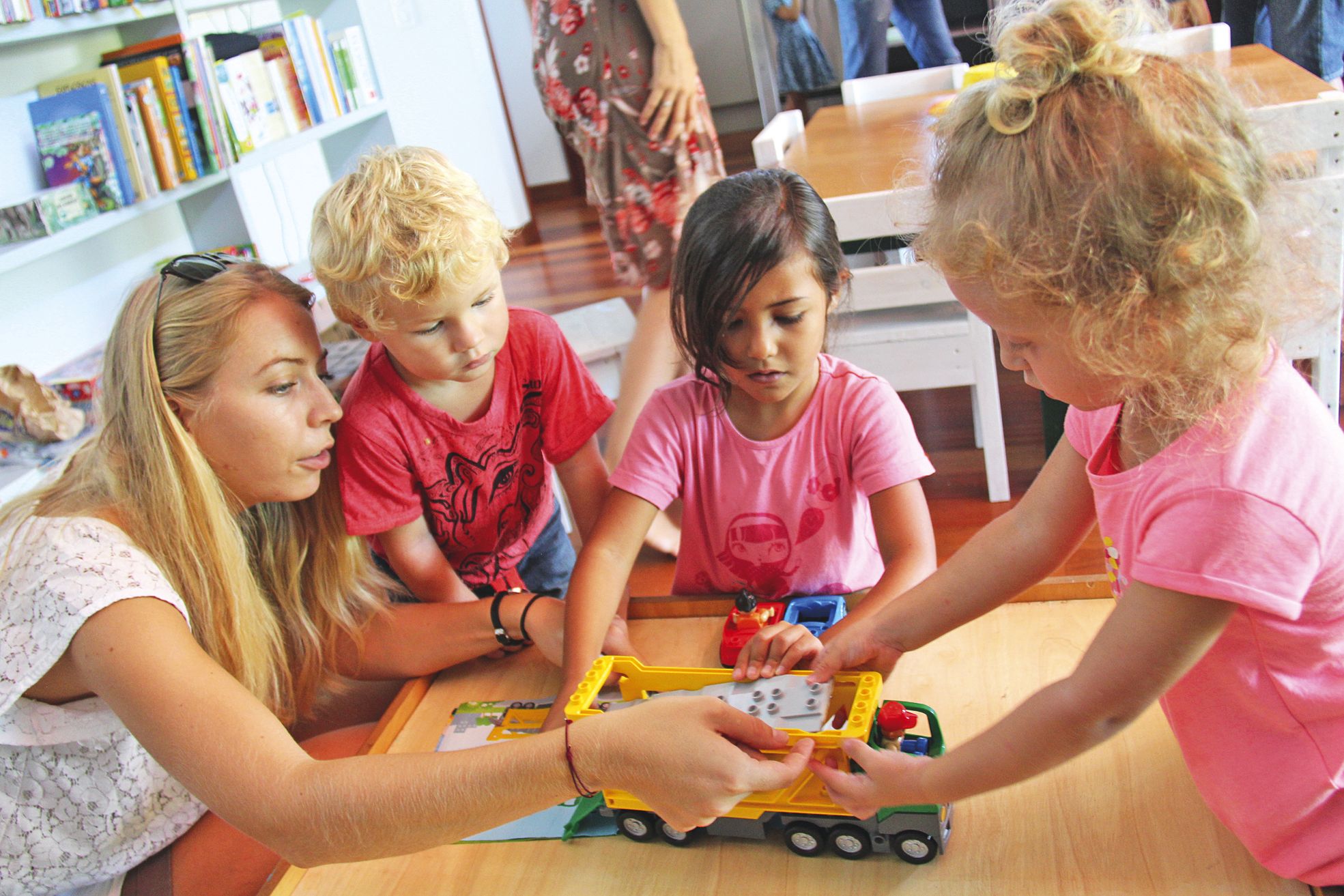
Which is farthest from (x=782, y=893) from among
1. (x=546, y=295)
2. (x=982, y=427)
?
(x=546, y=295)

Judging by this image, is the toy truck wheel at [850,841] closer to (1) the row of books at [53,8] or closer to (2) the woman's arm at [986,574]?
(2) the woman's arm at [986,574]

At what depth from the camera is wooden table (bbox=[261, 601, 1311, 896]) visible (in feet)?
2.50

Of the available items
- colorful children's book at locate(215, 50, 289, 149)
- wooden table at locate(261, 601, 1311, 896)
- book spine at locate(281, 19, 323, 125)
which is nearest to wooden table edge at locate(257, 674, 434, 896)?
wooden table at locate(261, 601, 1311, 896)

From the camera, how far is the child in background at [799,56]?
4.66 m

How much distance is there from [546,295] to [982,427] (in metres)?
2.32

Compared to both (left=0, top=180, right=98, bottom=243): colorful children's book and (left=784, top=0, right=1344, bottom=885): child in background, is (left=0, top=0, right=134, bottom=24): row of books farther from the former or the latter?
(left=784, top=0, right=1344, bottom=885): child in background

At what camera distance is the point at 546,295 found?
4.19m

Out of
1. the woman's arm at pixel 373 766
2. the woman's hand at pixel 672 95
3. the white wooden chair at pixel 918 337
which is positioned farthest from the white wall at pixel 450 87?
the woman's arm at pixel 373 766

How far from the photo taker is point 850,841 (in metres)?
0.81

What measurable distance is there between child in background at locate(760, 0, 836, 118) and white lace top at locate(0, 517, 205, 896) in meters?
4.24

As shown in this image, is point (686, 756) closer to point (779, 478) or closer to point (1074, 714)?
point (1074, 714)

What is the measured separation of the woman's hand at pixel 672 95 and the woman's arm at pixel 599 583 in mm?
951

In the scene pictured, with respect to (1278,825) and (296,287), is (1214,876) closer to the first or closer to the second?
(1278,825)

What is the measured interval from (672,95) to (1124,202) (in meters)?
1.43
